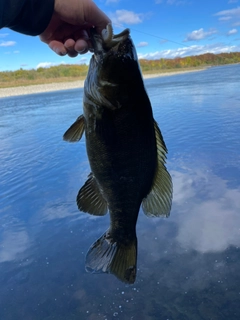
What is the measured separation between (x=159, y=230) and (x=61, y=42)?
224 centimetres

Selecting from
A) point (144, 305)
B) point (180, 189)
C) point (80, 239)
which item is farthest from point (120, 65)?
point (180, 189)

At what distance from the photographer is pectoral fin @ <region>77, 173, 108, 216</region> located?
1639mm

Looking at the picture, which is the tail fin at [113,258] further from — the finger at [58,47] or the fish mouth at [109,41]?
the finger at [58,47]

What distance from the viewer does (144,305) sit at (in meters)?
2.38

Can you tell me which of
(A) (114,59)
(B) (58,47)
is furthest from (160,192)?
(B) (58,47)

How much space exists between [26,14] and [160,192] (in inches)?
51.9

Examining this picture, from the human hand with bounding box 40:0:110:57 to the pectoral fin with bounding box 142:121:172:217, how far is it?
801mm

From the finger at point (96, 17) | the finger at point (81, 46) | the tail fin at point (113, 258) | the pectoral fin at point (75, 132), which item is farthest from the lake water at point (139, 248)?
the finger at point (96, 17)

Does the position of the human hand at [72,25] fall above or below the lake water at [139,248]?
above

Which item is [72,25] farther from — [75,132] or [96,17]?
[75,132]

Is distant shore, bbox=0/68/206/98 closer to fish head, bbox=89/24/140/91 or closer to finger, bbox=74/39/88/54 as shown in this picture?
finger, bbox=74/39/88/54

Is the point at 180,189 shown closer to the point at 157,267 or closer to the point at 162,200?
the point at 157,267

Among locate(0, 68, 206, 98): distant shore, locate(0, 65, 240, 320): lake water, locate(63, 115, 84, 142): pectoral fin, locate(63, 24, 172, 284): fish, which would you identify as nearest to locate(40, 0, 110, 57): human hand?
locate(63, 24, 172, 284): fish

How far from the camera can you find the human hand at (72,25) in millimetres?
1692
